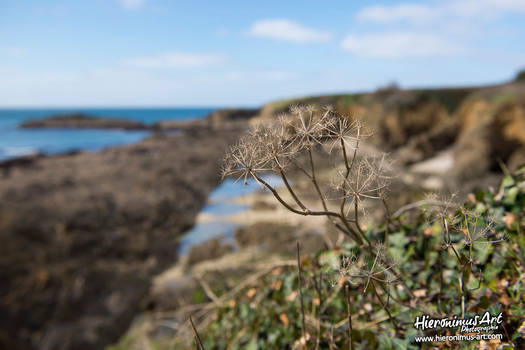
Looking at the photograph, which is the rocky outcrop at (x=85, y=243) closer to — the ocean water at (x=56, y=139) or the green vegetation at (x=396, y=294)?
the green vegetation at (x=396, y=294)

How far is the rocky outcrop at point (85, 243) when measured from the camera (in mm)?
5891

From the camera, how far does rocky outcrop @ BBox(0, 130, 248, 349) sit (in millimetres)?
5891

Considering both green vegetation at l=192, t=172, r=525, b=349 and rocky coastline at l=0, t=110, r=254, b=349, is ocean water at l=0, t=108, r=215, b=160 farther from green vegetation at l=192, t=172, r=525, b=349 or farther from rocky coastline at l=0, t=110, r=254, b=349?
green vegetation at l=192, t=172, r=525, b=349

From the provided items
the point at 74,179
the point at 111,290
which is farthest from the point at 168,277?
the point at 74,179

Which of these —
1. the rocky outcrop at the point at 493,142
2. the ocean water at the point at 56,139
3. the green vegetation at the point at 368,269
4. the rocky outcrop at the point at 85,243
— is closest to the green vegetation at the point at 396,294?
the green vegetation at the point at 368,269

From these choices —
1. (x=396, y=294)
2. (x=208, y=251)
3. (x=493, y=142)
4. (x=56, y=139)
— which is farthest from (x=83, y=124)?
(x=396, y=294)

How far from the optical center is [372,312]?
1.56 metres

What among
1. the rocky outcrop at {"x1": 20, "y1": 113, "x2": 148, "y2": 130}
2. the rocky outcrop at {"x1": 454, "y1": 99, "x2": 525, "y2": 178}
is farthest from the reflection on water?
the rocky outcrop at {"x1": 20, "y1": 113, "x2": 148, "y2": 130}

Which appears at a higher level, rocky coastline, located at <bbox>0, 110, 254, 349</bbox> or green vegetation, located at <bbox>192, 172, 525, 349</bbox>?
green vegetation, located at <bbox>192, 172, 525, 349</bbox>

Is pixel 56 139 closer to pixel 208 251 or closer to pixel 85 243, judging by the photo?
pixel 85 243

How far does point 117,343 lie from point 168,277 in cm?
238

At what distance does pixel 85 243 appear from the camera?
9086mm

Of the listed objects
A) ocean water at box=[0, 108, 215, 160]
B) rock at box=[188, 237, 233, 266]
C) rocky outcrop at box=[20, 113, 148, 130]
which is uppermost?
rocky outcrop at box=[20, 113, 148, 130]

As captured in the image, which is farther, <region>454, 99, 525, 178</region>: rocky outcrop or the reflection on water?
<region>454, 99, 525, 178</region>: rocky outcrop
